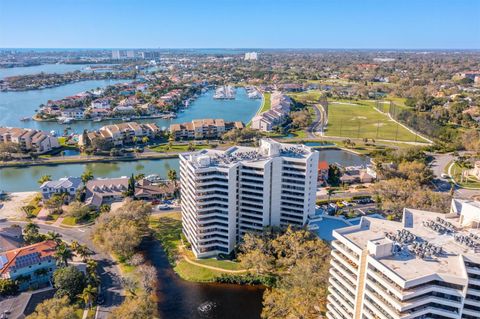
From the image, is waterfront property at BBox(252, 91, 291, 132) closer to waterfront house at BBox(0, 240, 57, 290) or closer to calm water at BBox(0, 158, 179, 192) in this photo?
calm water at BBox(0, 158, 179, 192)

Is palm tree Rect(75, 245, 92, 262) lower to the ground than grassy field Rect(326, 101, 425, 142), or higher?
lower

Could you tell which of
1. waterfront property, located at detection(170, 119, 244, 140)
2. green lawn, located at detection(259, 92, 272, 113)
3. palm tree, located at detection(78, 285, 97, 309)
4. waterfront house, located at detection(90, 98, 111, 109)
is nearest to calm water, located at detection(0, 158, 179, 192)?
waterfront property, located at detection(170, 119, 244, 140)

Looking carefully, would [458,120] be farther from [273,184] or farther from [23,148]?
[23,148]

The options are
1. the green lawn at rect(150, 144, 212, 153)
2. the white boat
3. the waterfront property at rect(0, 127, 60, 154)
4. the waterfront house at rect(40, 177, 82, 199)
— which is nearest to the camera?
the waterfront house at rect(40, 177, 82, 199)

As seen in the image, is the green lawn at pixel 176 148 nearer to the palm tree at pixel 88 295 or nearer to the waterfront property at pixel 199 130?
the waterfront property at pixel 199 130

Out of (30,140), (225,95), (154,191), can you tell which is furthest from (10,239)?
(225,95)

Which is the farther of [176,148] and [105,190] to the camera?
[176,148]

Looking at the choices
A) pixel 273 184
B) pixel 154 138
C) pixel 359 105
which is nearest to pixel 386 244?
pixel 273 184

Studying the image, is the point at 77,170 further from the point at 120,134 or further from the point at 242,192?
the point at 242,192
